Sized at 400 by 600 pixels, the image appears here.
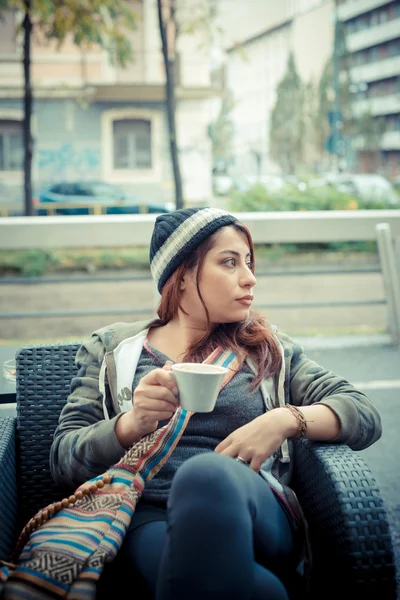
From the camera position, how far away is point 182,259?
1.95 meters

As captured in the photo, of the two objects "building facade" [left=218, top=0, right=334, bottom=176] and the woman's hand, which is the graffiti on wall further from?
the woman's hand

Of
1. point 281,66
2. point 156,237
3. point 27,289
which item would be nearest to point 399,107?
point 281,66

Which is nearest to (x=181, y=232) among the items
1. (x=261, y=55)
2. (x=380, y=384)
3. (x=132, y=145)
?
(x=380, y=384)

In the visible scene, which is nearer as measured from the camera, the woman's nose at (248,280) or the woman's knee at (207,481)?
the woman's knee at (207,481)

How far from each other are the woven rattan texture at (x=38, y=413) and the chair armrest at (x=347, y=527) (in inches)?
29.8

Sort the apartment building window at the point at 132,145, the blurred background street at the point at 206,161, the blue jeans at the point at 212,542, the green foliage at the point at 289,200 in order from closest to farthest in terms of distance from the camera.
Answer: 1. the blue jeans at the point at 212,542
2. the blurred background street at the point at 206,161
3. the green foliage at the point at 289,200
4. the apartment building window at the point at 132,145

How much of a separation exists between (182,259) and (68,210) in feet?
52.2

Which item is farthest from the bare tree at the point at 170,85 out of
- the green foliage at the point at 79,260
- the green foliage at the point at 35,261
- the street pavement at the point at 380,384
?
the street pavement at the point at 380,384

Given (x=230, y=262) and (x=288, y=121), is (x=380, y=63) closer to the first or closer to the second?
(x=288, y=121)

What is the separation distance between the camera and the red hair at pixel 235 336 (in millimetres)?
1902

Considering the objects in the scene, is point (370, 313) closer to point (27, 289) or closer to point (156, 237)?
point (27, 289)

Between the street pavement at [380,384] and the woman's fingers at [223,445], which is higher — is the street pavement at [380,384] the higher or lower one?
the lower one

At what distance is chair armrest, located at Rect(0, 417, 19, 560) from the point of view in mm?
1727

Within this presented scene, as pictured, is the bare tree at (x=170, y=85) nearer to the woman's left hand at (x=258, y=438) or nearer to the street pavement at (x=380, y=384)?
the street pavement at (x=380, y=384)
